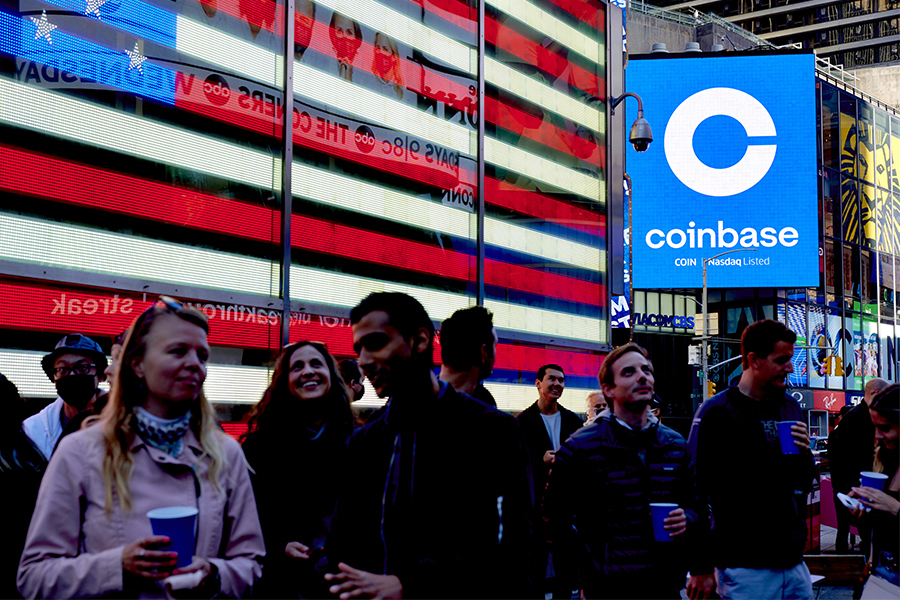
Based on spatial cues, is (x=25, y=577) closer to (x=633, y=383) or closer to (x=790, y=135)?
(x=633, y=383)

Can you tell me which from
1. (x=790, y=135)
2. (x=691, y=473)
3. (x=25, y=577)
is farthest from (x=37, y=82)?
(x=790, y=135)

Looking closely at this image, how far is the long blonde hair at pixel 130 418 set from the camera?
261 centimetres

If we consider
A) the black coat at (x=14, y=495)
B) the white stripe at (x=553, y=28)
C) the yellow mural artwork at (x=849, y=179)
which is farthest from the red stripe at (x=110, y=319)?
the yellow mural artwork at (x=849, y=179)

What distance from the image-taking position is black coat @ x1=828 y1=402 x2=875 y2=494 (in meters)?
5.89

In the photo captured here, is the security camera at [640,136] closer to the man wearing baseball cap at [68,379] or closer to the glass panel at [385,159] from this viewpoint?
the glass panel at [385,159]

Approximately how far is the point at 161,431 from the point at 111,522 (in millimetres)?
316

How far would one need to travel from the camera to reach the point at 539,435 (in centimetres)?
729

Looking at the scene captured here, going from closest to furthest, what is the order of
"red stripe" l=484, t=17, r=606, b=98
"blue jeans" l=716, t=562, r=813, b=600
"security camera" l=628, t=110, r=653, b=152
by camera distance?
"blue jeans" l=716, t=562, r=813, b=600 < "red stripe" l=484, t=17, r=606, b=98 < "security camera" l=628, t=110, r=653, b=152

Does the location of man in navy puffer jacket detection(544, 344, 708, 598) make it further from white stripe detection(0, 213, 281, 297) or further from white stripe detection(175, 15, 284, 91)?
white stripe detection(175, 15, 284, 91)

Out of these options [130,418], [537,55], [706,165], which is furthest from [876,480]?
[706,165]

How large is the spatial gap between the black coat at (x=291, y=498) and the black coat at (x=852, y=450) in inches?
143

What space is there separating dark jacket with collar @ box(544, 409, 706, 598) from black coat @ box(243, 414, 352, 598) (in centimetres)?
118

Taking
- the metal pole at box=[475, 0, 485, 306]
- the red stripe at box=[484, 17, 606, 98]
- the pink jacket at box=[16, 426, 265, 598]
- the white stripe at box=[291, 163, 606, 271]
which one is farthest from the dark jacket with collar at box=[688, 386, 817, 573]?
the red stripe at box=[484, 17, 606, 98]

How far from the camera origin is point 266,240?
6531 mm
